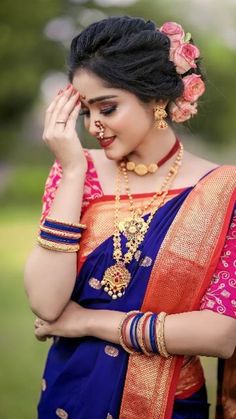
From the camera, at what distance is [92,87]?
2.01m

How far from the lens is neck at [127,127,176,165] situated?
2.12m

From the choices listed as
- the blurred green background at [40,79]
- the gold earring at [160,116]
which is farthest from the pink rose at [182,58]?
the blurred green background at [40,79]

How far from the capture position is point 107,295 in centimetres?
206

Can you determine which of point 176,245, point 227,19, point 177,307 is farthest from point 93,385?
point 227,19

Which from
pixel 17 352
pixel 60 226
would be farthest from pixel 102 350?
pixel 17 352

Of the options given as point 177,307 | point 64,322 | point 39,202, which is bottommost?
point 39,202

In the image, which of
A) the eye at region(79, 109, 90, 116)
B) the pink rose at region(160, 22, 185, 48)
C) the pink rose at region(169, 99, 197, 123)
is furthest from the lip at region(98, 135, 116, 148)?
the pink rose at region(160, 22, 185, 48)

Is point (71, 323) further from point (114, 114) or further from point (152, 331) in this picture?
point (114, 114)

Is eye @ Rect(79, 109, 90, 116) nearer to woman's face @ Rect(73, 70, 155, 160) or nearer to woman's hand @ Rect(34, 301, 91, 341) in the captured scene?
woman's face @ Rect(73, 70, 155, 160)

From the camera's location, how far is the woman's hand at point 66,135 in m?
2.04

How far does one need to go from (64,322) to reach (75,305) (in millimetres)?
56

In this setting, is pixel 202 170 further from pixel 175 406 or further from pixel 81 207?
pixel 175 406

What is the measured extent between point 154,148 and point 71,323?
53cm

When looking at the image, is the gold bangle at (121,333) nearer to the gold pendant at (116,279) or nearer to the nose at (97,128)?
the gold pendant at (116,279)
